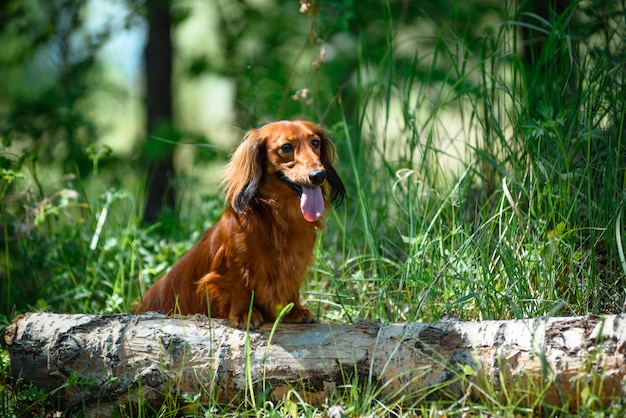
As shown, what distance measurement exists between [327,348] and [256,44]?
5.99m

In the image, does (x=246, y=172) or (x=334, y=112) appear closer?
(x=246, y=172)

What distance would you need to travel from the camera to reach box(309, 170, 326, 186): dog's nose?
331 cm

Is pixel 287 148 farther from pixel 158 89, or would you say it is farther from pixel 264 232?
pixel 158 89

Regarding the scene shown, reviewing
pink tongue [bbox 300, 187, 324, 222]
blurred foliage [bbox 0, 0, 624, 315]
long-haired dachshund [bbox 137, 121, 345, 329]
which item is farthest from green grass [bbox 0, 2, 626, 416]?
pink tongue [bbox 300, 187, 324, 222]

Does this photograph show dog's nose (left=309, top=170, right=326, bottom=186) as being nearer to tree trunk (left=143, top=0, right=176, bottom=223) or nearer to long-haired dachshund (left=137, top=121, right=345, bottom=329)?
long-haired dachshund (left=137, top=121, right=345, bottom=329)

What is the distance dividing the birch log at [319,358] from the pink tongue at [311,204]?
0.55 meters

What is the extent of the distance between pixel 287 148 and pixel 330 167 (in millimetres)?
366

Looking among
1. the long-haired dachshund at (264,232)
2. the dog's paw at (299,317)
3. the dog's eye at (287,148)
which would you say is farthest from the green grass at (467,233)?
the dog's eye at (287,148)

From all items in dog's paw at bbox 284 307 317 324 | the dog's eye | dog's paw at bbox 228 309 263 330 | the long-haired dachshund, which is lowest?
dog's paw at bbox 284 307 317 324

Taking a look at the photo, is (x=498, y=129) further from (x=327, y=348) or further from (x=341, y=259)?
(x=327, y=348)

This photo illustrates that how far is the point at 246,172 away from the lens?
3.51 metres

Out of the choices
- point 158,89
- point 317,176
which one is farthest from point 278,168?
point 158,89

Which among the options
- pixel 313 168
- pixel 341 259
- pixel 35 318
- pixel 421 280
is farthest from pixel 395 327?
pixel 35 318

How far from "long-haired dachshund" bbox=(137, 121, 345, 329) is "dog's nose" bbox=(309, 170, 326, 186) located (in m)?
0.06
